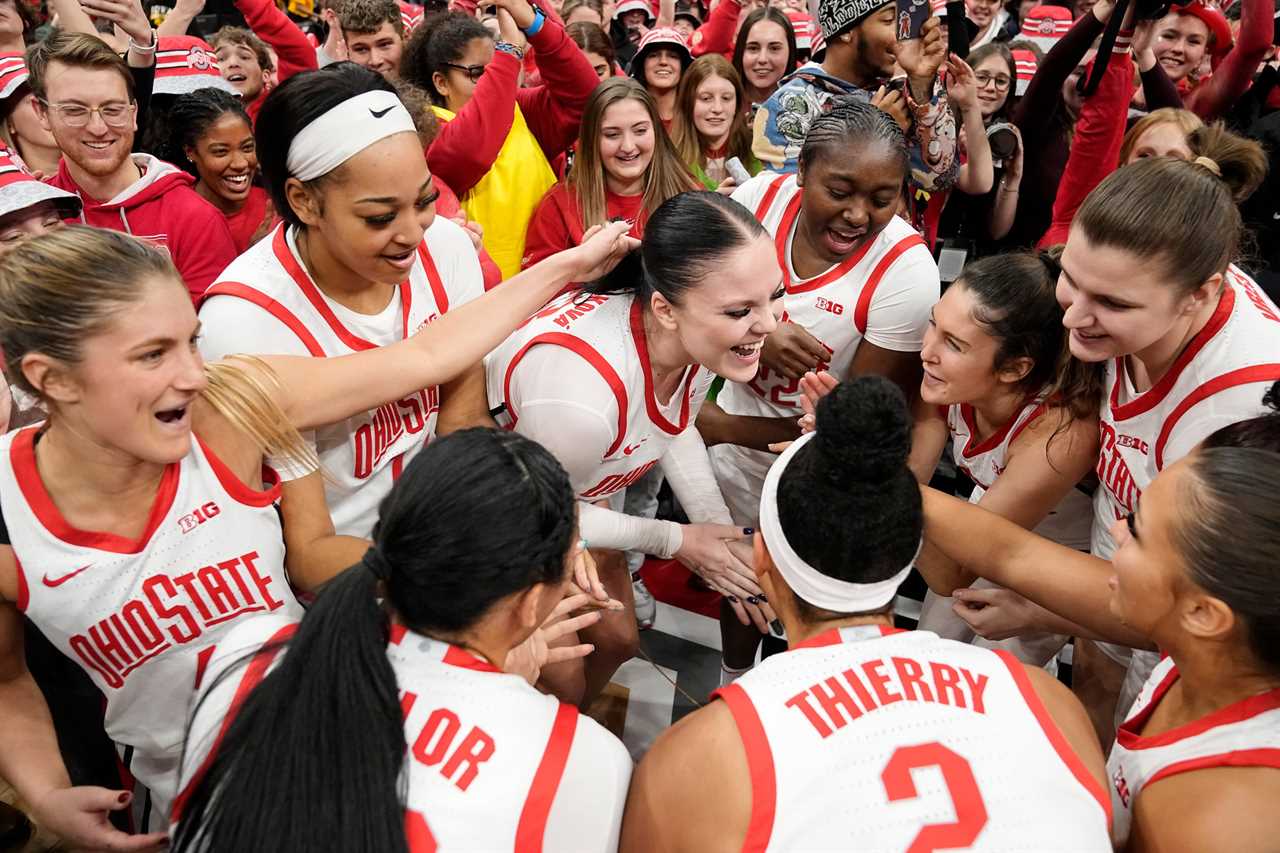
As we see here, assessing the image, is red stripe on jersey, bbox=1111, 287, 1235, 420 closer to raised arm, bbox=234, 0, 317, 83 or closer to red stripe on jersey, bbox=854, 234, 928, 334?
red stripe on jersey, bbox=854, 234, 928, 334

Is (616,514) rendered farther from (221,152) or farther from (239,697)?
(221,152)

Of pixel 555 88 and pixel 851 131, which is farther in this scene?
pixel 555 88

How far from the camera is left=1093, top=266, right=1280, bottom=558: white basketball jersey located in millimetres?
1888

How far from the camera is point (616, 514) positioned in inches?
100.0

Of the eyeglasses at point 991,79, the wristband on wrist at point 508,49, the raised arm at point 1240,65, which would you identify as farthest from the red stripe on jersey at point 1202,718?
the raised arm at point 1240,65

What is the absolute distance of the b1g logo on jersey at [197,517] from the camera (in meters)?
1.68

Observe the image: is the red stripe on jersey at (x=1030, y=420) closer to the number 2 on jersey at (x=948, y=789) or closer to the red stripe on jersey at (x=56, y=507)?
the number 2 on jersey at (x=948, y=789)

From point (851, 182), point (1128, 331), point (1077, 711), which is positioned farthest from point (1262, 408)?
point (851, 182)

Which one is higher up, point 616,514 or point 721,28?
point 721,28

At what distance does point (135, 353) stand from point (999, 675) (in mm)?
1514

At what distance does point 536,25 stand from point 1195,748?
11.0 feet

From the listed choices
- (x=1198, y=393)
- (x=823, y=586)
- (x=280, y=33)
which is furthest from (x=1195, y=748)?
(x=280, y=33)

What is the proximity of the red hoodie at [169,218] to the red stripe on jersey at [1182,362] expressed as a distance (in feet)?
9.02

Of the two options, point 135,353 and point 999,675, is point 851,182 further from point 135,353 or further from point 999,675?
point 135,353
